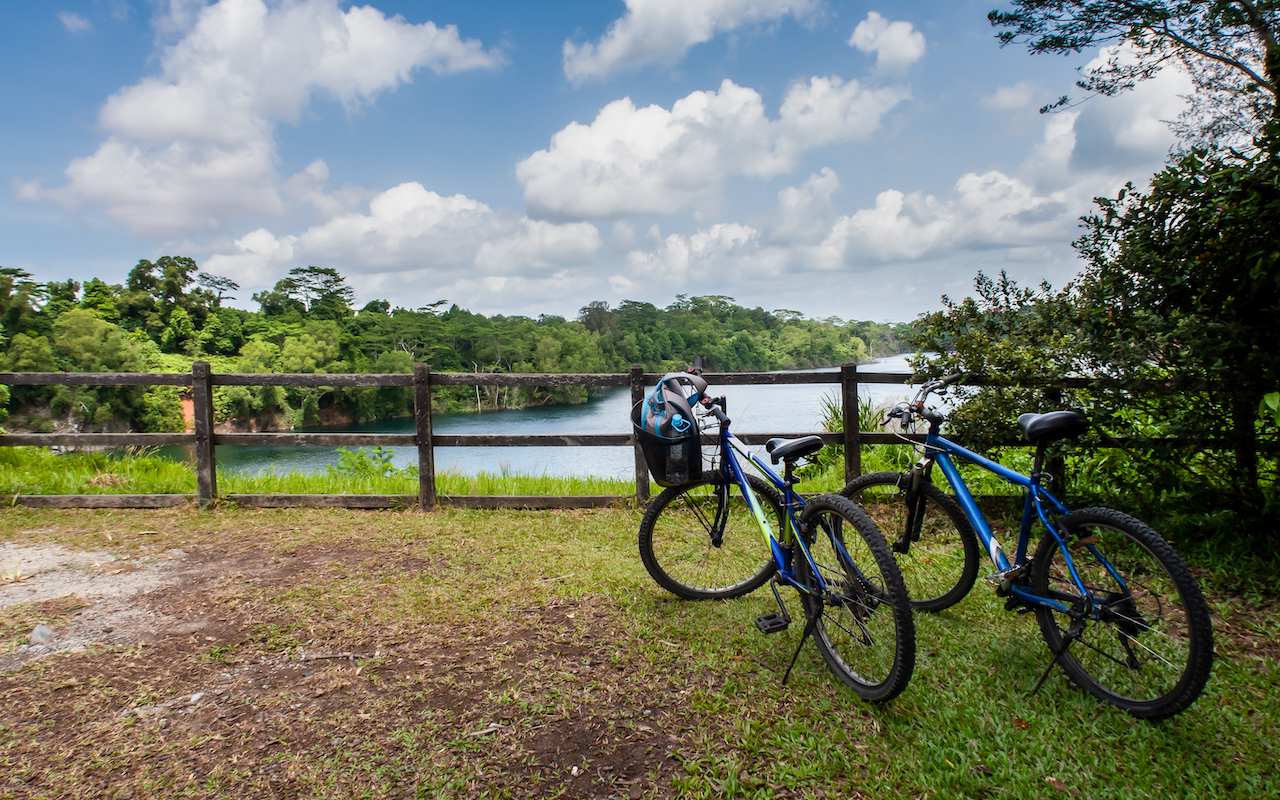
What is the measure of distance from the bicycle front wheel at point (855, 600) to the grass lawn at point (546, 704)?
0.12m

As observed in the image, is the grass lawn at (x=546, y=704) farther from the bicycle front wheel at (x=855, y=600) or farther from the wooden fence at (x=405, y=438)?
the wooden fence at (x=405, y=438)

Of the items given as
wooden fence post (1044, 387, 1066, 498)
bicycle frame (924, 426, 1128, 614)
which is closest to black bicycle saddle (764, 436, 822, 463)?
bicycle frame (924, 426, 1128, 614)

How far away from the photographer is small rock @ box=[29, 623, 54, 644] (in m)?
3.22

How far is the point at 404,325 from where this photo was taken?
69.7 m

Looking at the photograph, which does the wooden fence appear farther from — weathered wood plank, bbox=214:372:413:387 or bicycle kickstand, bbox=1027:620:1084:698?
bicycle kickstand, bbox=1027:620:1084:698

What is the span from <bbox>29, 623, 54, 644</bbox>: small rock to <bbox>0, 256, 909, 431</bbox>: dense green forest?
24.3 metres

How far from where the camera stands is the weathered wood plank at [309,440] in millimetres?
5664

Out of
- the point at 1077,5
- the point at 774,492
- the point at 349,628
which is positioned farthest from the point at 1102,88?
the point at 349,628

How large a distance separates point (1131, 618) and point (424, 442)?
498cm

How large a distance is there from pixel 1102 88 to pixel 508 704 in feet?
22.7

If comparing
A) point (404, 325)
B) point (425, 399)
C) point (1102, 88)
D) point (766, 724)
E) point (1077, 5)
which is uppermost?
point (404, 325)

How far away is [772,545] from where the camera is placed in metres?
3.03

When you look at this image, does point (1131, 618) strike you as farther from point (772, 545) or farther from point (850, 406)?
point (850, 406)

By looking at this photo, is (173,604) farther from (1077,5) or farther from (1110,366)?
(1077,5)
